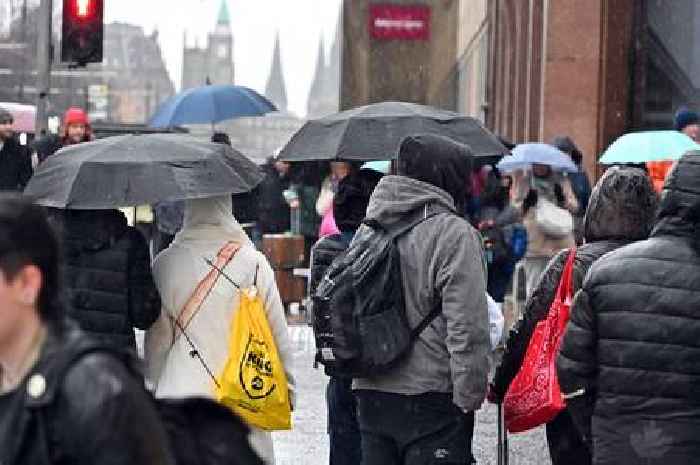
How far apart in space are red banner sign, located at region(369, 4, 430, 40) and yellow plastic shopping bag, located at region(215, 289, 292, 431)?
2868 cm

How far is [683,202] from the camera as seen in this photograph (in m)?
6.34

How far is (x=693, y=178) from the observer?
633 centimetres

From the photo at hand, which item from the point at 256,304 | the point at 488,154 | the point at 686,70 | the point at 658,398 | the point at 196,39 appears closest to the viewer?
the point at 658,398

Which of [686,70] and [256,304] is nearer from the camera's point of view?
[256,304]

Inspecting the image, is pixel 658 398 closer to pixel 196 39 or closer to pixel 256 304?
pixel 256 304

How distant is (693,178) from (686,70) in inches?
574

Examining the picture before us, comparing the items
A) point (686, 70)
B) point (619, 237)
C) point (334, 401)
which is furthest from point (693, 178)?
point (686, 70)

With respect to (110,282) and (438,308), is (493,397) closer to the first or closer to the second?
(438,308)

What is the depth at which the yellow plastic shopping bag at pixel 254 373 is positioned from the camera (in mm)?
A: 7242

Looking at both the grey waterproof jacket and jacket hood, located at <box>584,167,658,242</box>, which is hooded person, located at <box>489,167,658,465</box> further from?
the grey waterproof jacket

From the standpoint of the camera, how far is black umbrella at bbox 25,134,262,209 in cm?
750

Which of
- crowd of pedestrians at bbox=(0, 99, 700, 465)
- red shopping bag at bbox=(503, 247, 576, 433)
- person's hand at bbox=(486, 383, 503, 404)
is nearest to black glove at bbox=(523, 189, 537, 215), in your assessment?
crowd of pedestrians at bbox=(0, 99, 700, 465)

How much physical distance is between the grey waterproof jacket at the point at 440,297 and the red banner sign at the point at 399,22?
1123 inches

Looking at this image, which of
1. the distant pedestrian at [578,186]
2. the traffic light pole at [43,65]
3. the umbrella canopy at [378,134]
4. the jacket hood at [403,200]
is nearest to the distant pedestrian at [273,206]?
the traffic light pole at [43,65]
